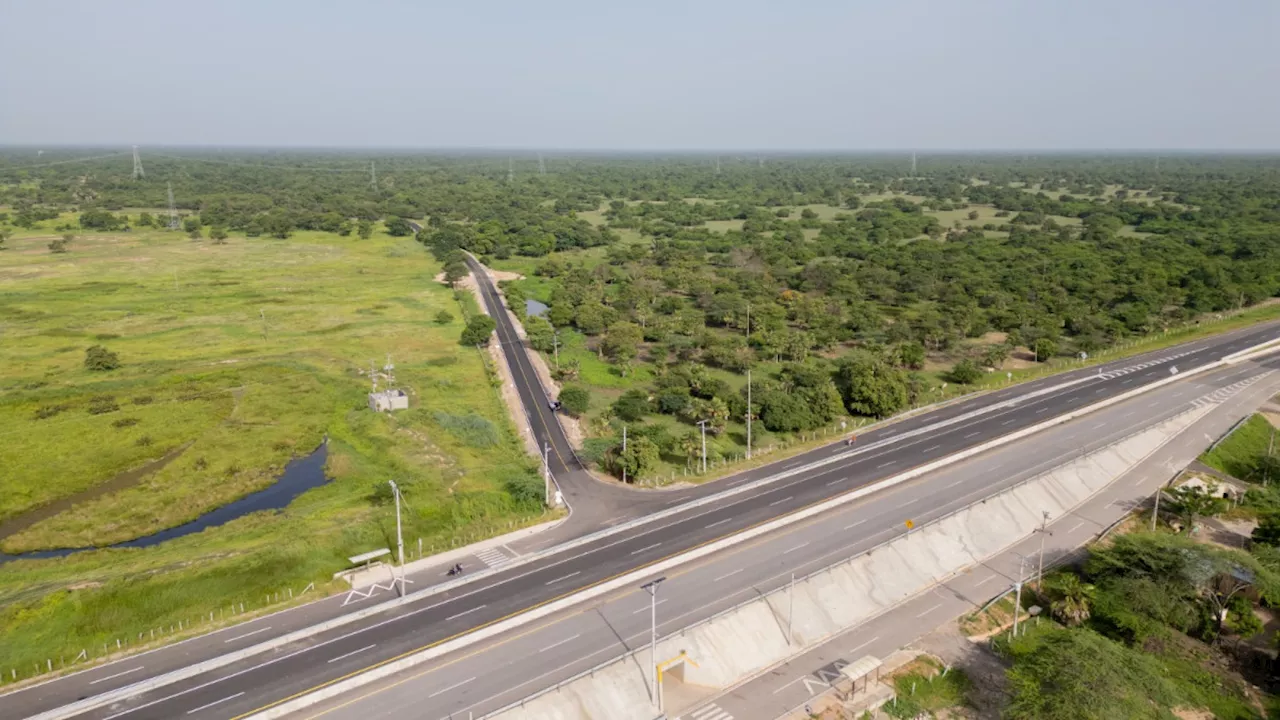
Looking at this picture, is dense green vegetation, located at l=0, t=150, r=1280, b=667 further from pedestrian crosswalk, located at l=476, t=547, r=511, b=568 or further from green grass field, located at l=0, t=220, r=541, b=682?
pedestrian crosswalk, located at l=476, t=547, r=511, b=568

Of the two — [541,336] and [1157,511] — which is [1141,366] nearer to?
[1157,511]

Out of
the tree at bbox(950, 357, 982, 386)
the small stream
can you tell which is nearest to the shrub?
the small stream

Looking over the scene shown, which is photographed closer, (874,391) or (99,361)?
(874,391)

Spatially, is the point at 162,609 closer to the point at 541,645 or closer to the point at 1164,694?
the point at 541,645

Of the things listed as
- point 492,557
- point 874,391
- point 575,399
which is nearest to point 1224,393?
point 874,391

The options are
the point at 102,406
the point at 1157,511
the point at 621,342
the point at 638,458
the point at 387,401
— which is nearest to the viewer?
the point at 1157,511

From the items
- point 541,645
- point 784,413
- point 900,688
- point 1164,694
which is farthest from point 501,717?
point 784,413
